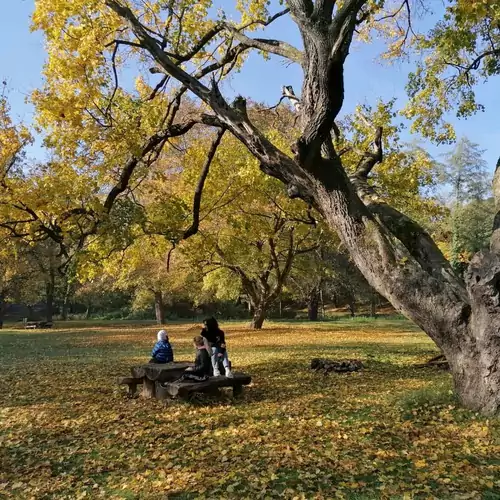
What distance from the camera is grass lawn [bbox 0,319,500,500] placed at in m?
4.34

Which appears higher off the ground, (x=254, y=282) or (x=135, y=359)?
(x=254, y=282)

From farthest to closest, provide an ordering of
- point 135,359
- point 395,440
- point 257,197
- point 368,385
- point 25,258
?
point 25,258
point 257,197
point 135,359
point 368,385
point 395,440

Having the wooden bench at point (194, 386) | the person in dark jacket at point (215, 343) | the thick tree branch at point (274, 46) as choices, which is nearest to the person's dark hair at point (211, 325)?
the person in dark jacket at point (215, 343)

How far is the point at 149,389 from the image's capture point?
27.9 ft

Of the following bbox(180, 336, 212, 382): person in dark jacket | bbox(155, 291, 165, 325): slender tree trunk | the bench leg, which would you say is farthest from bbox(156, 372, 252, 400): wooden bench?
bbox(155, 291, 165, 325): slender tree trunk

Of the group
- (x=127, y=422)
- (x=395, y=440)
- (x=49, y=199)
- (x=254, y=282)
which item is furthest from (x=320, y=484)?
(x=254, y=282)

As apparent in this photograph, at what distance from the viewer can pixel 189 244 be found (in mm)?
18375

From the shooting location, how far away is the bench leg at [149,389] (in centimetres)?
844

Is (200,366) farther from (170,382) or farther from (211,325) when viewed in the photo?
(211,325)

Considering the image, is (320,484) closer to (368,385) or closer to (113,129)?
(368,385)

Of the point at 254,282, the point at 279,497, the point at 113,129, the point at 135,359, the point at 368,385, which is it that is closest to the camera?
the point at 279,497

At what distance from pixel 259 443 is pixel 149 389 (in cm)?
351

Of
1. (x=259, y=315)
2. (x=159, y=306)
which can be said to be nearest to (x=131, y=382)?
(x=259, y=315)

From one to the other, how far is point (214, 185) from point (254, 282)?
1139 centimetres
